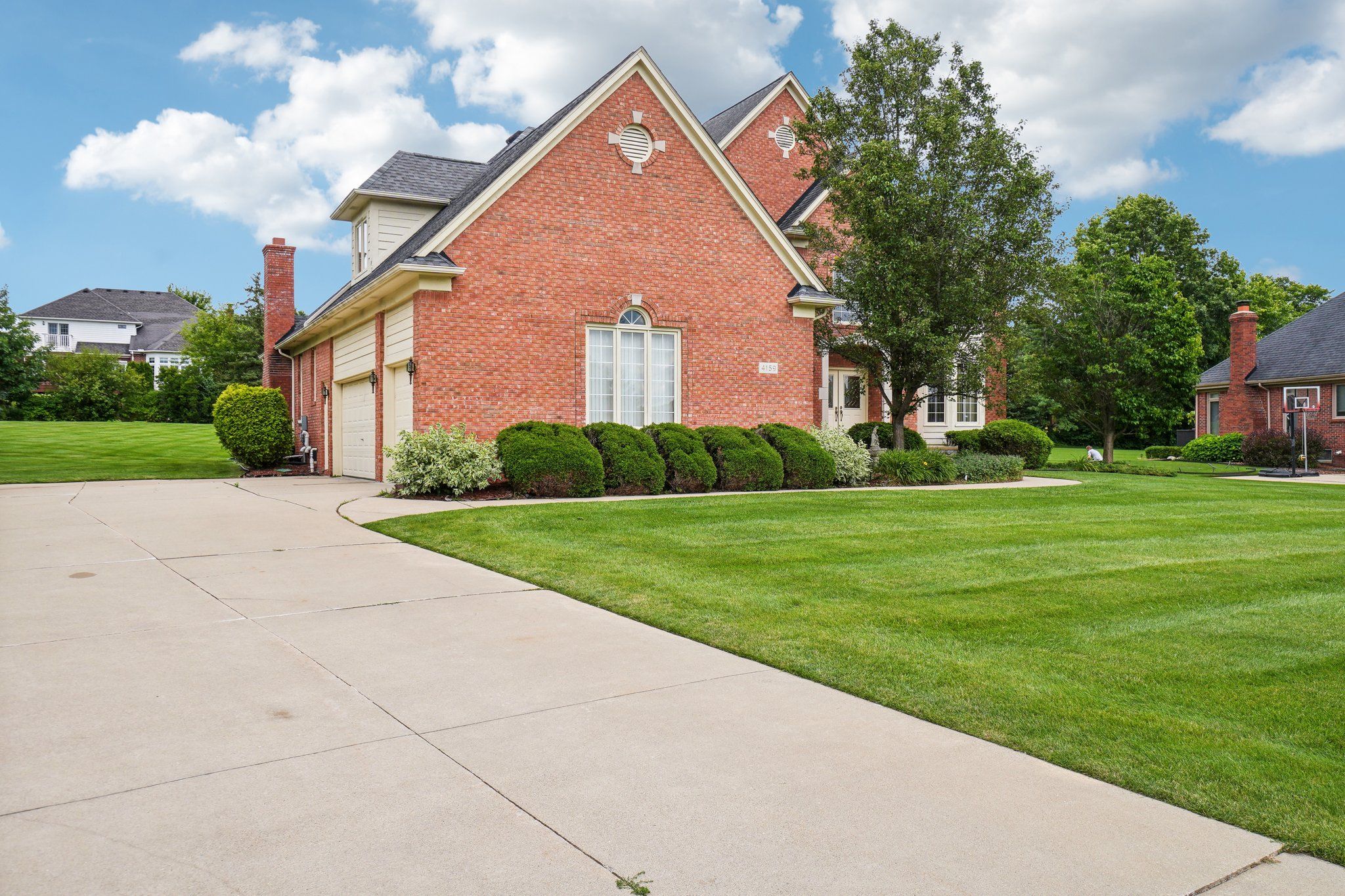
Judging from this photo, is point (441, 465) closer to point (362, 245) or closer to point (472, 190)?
point (472, 190)

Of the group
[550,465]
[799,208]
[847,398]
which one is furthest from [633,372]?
[799,208]

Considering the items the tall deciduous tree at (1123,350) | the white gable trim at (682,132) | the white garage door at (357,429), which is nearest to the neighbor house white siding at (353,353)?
the white garage door at (357,429)

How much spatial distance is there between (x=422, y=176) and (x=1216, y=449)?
29235mm

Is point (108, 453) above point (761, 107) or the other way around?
the other way around

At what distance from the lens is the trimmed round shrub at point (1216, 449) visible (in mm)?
31453

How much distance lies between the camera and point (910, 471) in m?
17.4

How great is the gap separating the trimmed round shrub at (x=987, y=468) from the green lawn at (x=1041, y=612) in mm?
5650

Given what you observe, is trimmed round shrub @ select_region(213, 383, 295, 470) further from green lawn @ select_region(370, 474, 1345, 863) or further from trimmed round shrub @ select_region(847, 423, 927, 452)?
trimmed round shrub @ select_region(847, 423, 927, 452)

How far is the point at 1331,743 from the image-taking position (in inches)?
144

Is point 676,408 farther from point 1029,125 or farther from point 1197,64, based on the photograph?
point 1197,64

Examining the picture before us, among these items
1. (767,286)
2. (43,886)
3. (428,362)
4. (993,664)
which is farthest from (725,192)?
(43,886)

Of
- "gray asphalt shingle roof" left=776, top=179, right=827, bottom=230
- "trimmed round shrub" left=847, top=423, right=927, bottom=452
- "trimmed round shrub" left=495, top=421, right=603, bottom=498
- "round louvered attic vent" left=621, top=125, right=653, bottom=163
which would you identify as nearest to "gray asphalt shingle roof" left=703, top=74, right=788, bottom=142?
"gray asphalt shingle roof" left=776, top=179, right=827, bottom=230

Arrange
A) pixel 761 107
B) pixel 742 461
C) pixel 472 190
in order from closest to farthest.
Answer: pixel 742 461
pixel 472 190
pixel 761 107

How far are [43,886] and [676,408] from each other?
50.8ft
